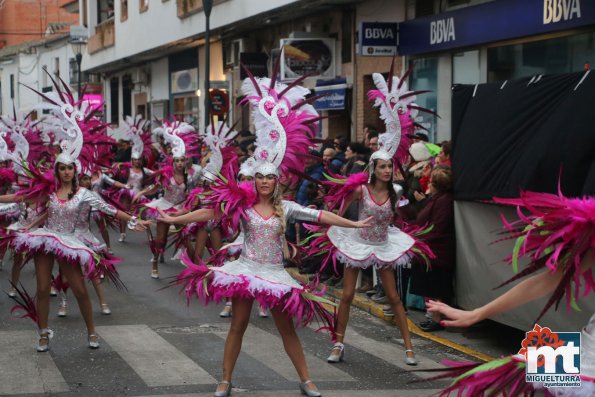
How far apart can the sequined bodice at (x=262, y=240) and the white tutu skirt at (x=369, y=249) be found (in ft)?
5.34

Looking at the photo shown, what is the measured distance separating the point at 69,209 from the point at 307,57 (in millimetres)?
13011

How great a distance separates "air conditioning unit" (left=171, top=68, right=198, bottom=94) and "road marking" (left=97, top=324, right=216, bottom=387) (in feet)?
74.6

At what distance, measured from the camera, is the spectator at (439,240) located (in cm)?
1095

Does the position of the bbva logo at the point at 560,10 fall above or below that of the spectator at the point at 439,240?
above

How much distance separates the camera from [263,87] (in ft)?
28.5

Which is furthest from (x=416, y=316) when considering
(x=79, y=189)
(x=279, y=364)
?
(x=79, y=189)

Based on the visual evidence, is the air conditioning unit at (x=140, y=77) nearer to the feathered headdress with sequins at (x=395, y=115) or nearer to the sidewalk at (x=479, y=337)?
the sidewalk at (x=479, y=337)

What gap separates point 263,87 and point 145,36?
27.4 meters

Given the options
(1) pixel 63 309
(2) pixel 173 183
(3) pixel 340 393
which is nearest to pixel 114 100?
(2) pixel 173 183

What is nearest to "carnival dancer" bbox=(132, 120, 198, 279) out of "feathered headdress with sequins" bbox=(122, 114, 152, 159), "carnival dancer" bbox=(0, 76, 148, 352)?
"feathered headdress with sequins" bbox=(122, 114, 152, 159)

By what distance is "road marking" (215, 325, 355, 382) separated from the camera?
29.1 feet

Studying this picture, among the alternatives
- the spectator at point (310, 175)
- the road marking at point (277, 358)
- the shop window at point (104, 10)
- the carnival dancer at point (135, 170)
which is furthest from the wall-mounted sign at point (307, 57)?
the shop window at point (104, 10)

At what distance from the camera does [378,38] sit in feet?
62.7

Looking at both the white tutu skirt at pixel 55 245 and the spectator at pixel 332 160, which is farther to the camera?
the spectator at pixel 332 160
